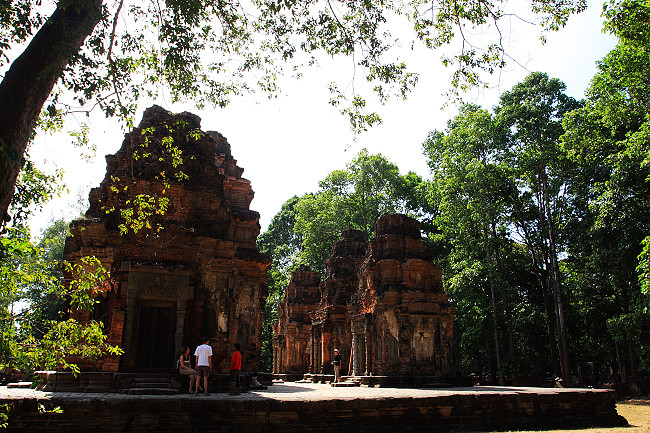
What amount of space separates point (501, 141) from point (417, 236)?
30.7 ft

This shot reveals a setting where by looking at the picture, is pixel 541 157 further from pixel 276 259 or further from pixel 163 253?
pixel 276 259

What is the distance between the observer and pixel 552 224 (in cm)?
2234

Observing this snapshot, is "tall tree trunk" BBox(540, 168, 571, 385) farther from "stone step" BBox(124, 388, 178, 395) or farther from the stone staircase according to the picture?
"stone step" BBox(124, 388, 178, 395)

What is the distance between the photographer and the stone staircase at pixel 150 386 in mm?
8930

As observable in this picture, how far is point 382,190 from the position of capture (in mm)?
32031

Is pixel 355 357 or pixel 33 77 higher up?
pixel 33 77

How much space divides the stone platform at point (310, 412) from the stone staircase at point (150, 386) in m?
0.84

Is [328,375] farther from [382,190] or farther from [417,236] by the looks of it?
[382,190]

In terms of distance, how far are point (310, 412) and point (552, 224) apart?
60.2 feet

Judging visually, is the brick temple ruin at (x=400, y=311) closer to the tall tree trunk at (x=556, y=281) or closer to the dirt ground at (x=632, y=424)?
the dirt ground at (x=632, y=424)

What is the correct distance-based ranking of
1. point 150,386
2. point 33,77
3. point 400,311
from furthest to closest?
1. point 400,311
2. point 150,386
3. point 33,77

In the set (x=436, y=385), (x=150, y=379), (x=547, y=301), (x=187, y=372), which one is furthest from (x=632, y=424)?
(x=547, y=301)

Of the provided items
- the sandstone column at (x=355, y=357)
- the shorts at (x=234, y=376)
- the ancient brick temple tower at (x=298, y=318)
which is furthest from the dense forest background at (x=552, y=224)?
the shorts at (x=234, y=376)

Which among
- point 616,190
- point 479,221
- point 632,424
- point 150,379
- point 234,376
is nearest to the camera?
point 150,379
